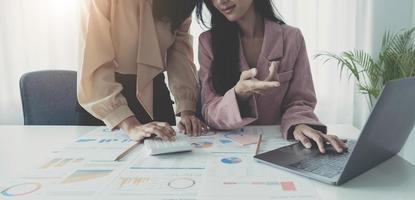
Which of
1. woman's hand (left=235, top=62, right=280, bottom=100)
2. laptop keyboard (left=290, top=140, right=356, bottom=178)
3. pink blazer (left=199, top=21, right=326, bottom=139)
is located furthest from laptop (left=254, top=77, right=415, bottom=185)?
pink blazer (left=199, top=21, right=326, bottom=139)

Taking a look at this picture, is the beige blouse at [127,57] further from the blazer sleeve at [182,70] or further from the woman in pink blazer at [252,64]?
the woman in pink blazer at [252,64]

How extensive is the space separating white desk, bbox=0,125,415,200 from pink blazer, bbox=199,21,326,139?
0.44 ft

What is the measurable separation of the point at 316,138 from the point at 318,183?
0.71 ft

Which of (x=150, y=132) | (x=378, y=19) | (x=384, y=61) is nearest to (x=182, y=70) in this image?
(x=150, y=132)

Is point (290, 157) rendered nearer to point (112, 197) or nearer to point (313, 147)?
point (313, 147)

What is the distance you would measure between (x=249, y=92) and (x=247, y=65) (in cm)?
25

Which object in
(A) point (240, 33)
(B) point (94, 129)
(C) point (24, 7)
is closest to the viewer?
(B) point (94, 129)

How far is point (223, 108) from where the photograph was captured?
104cm

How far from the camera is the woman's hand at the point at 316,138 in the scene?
2.72ft

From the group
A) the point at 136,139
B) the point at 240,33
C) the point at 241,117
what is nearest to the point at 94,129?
the point at 136,139

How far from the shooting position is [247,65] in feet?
3.94

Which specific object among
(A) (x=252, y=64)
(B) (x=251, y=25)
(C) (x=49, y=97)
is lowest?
(C) (x=49, y=97)

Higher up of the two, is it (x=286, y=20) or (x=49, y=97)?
(x=286, y=20)

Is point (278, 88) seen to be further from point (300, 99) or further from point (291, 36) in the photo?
point (291, 36)
